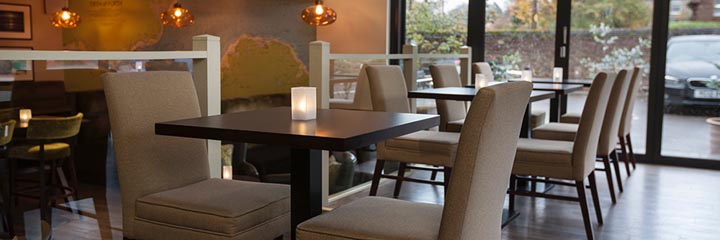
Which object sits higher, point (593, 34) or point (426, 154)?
point (593, 34)

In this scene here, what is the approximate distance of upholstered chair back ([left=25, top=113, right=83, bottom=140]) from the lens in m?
2.77

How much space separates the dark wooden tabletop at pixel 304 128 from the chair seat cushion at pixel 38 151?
0.75 m

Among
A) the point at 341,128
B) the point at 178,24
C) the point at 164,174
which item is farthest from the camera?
the point at 178,24

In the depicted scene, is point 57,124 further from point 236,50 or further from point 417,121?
point 236,50

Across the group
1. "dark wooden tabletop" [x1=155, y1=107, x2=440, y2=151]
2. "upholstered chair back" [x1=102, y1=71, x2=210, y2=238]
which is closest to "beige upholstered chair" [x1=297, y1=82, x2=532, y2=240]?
"dark wooden tabletop" [x1=155, y1=107, x2=440, y2=151]

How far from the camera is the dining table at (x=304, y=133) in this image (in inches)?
81.1

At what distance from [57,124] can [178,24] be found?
4.29 m

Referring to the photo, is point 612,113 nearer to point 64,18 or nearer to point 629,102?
point 629,102

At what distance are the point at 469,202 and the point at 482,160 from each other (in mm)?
118

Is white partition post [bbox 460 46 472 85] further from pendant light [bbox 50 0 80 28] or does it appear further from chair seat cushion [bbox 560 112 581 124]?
pendant light [bbox 50 0 80 28]

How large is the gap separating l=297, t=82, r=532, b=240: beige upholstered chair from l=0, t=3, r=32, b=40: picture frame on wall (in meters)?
6.00

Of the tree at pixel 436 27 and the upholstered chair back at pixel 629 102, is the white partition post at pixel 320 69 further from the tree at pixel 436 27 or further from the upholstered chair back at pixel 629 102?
the tree at pixel 436 27

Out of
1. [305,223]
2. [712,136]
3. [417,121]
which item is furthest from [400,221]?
[712,136]

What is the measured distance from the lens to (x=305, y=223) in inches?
83.9
